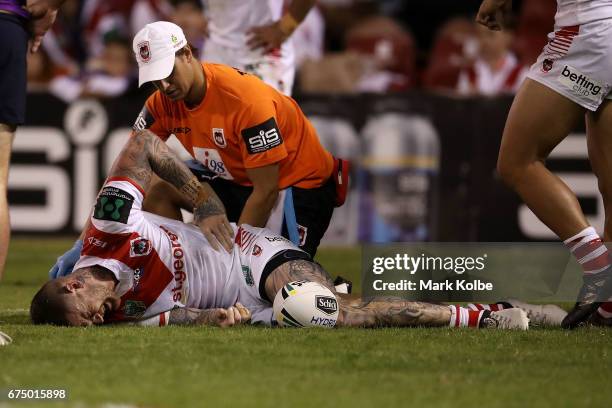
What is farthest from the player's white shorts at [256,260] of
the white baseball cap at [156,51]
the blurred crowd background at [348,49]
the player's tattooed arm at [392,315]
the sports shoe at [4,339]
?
the blurred crowd background at [348,49]

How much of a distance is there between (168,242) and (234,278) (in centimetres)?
38

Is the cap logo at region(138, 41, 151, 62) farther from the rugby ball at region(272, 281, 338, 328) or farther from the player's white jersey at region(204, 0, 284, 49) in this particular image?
the player's white jersey at region(204, 0, 284, 49)

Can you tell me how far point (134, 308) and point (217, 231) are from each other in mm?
579

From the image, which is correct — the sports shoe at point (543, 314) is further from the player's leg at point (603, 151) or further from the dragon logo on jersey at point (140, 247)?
the dragon logo on jersey at point (140, 247)

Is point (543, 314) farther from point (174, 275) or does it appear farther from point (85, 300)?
point (85, 300)

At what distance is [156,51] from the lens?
5961 millimetres

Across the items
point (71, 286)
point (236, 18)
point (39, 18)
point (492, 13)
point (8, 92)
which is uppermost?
point (492, 13)

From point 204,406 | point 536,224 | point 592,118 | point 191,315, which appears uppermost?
point 592,118

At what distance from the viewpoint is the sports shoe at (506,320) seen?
5.66 m

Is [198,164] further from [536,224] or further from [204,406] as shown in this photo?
[536,224]

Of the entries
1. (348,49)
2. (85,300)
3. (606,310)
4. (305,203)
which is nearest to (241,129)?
(305,203)

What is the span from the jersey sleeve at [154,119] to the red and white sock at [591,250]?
90.9 inches

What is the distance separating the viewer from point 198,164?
22.4 feet

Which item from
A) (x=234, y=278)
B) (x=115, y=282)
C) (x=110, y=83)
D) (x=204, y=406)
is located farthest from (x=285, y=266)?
(x=110, y=83)
